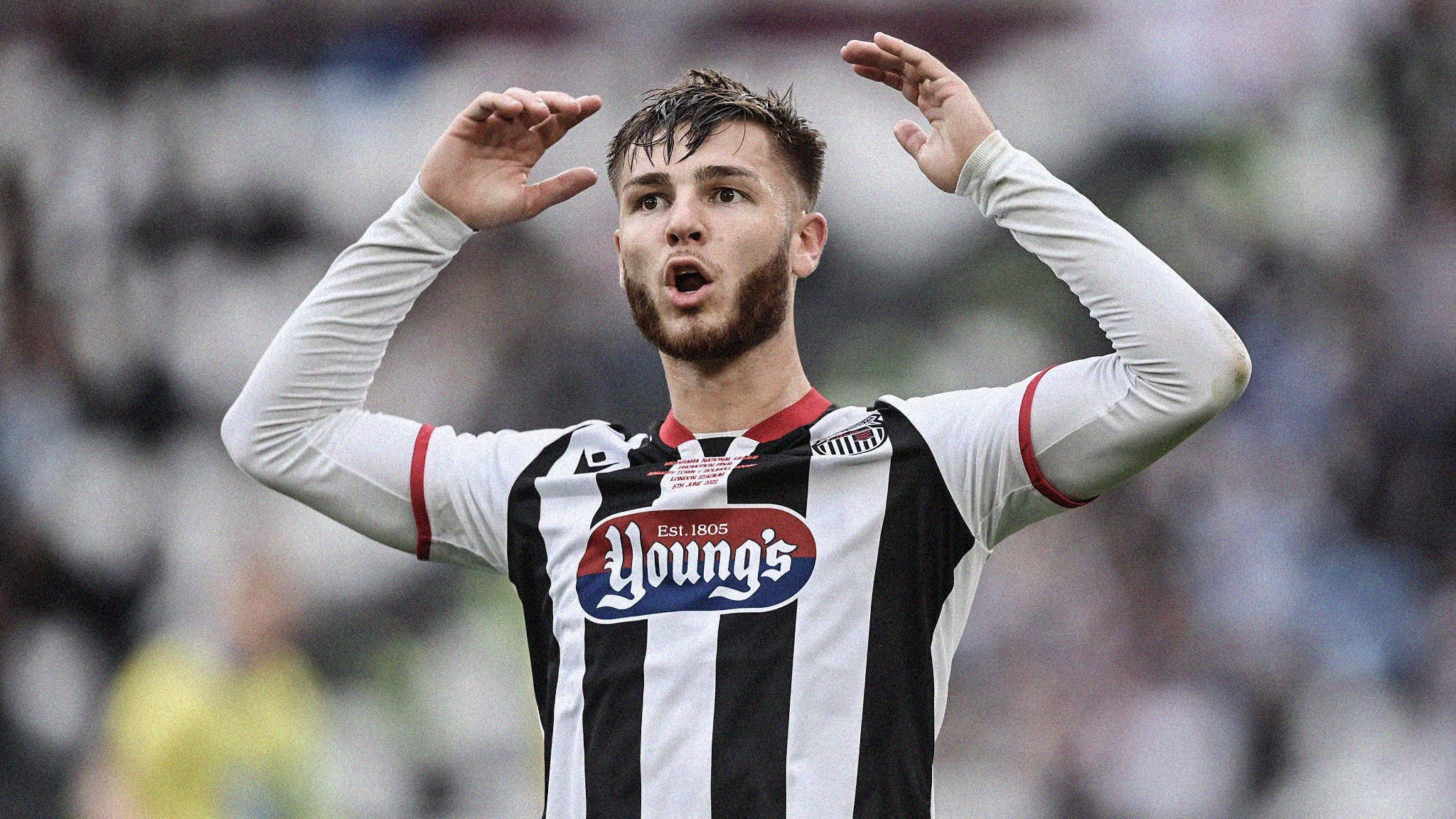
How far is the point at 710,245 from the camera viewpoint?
2.27 metres

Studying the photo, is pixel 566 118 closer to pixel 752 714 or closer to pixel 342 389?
pixel 342 389

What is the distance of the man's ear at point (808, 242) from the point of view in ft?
7.95

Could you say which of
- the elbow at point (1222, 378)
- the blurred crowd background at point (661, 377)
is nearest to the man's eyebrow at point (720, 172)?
the elbow at point (1222, 378)

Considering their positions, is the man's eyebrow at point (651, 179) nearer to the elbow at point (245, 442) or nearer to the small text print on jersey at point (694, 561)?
the small text print on jersey at point (694, 561)

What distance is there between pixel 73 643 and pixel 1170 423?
4063 millimetres

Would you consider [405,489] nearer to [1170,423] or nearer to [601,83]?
[1170,423]

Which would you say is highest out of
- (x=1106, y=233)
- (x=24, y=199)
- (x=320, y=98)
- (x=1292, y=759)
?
(x=320, y=98)

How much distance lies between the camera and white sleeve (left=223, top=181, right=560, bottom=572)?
236 cm

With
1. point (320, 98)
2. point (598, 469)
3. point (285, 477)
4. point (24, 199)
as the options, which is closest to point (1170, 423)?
point (598, 469)

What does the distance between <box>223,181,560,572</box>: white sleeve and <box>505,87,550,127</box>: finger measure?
20cm

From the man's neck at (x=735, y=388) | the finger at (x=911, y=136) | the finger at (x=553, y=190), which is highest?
the finger at (x=911, y=136)

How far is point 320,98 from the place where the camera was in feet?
17.4

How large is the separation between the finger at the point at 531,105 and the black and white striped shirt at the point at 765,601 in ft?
1.76

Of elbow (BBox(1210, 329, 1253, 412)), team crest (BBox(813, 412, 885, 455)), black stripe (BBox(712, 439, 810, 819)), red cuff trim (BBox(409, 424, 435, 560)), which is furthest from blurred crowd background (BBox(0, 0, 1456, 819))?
elbow (BBox(1210, 329, 1253, 412))
